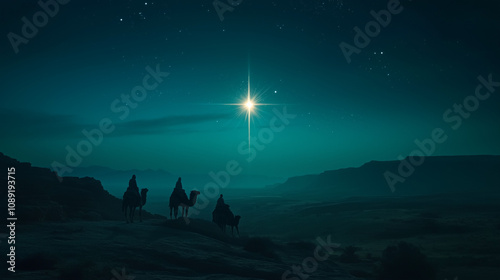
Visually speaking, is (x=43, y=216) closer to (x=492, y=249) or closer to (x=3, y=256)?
(x=3, y=256)

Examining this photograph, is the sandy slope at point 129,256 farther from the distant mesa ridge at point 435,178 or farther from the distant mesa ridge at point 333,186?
the distant mesa ridge at point 435,178

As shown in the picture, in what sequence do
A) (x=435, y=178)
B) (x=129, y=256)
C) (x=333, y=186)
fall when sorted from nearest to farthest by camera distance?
(x=129, y=256) → (x=435, y=178) → (x=333, y=186)

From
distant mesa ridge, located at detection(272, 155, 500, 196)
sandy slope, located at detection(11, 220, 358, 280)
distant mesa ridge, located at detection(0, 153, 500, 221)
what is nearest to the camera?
sandy slope, located at detection(11, 220, 358, 280)

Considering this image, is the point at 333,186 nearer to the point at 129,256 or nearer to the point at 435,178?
the point at 435,178

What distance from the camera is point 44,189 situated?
3120 centimetres

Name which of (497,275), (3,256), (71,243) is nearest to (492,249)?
(497,275)

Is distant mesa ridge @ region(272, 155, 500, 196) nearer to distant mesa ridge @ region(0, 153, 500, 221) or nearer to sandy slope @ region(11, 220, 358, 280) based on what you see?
distant mesa ridge @ region(0, 153, 500, 221)

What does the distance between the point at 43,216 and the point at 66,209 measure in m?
8.77

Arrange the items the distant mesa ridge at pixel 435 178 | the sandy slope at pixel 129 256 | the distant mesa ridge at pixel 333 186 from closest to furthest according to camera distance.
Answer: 1. the sandy slope at pixel 129 256
2. the distant mesa ridge at pixel 333 186
3. the distant mesa ridge at pixel 435 178

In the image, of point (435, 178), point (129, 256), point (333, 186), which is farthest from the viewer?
point (333, 186)

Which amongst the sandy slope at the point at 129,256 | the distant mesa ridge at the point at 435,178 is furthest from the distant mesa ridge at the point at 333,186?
the sandy slope at the point at 129,256

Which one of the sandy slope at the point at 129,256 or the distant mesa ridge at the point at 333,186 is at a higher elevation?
the distant mesa ridge at the point at 333,186

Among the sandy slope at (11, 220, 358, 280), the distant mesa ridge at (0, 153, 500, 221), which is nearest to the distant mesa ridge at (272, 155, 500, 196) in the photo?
the distant mesa ridge at (0, 153, 500, 221)

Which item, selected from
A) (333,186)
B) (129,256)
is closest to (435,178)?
(333,186)
